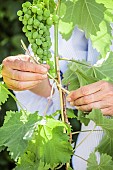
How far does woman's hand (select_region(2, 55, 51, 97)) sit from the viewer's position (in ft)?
4.86

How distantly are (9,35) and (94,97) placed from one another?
1.79 m

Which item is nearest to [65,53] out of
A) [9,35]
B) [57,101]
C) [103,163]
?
[57,101]

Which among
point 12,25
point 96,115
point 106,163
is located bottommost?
point 106,163

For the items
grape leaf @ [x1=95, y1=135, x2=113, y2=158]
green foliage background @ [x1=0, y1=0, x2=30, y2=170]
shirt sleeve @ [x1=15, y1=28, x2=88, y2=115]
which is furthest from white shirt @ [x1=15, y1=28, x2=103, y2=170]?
green foliage background @ [x1=0, y1=0, x2=30, y2=170]

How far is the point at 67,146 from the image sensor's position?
4.77ft

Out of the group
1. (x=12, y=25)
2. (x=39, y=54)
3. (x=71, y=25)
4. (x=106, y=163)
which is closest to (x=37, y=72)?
(x=39, y=54)

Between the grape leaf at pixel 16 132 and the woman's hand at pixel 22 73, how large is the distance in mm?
96

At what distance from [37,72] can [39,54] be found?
0.21 feet

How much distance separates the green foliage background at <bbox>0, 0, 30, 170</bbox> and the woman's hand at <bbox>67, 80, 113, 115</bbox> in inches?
64.1

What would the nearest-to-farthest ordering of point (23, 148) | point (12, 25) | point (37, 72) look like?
point (23, 148) < point (37, 72) < point (12, 25)

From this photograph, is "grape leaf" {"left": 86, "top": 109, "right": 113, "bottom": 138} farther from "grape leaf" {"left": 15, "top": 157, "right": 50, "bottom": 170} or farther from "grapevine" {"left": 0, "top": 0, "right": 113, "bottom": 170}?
"grape leaf" {"left": 15, "top": 157, "right": 50, "bottom": 170}

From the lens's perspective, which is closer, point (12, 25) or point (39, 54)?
point (39, 54)

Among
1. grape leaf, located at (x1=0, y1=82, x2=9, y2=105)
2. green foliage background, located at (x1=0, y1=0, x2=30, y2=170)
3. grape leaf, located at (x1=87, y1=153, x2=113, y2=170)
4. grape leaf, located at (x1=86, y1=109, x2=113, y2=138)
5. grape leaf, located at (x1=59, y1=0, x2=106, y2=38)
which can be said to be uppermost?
green foliage background, located at (x1=0, y1=0, x2=30, y2=170)

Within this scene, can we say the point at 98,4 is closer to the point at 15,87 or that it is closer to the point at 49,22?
the point at 49,22
